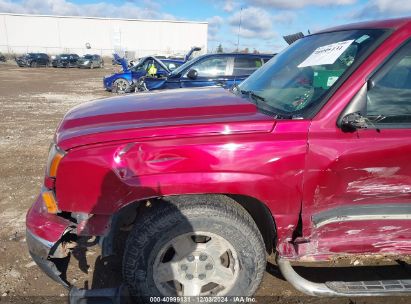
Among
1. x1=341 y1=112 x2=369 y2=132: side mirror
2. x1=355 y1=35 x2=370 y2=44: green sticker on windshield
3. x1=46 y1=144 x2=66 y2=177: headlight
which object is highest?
x1=355 y1=35 x2=370 y2=44: green sticker on windshield

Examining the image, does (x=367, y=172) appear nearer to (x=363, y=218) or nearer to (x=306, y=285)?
(x=363, y=218)

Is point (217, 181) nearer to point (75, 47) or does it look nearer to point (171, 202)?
point (171, 202)

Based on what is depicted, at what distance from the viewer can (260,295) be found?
3047 millimetres

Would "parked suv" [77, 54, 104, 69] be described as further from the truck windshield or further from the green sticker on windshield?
the green sticker on windshield

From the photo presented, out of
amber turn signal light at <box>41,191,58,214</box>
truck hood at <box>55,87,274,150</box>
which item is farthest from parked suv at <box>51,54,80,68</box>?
amber turn signal light at <box>41,191,58,214</box>

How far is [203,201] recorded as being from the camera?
242 centimetres

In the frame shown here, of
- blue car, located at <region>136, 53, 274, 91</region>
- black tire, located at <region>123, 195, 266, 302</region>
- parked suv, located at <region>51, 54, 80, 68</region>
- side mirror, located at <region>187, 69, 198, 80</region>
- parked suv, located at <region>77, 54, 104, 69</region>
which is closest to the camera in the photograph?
black tire, located at <region>123, 195, 266, 302</region>

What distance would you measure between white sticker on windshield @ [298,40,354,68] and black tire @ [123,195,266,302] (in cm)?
118

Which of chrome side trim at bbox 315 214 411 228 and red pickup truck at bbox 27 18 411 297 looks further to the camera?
chrome side trim at bbox 315 214 411 228

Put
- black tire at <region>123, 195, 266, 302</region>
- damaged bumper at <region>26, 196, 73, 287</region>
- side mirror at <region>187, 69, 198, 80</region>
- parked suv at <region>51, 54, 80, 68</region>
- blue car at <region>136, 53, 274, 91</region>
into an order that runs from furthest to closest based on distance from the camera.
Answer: parked suv at <region>51, 54, 80, 68</region> < blue car at <region>136, 53, 274, 91</region> < side mirror at <region>187, 69, 198, 80</region> < damaged bumper at <region>26, 196, 73, 287</region> < black tire at <region>123, 195, 266, 302</region>

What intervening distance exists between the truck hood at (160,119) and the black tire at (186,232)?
1.53 ft

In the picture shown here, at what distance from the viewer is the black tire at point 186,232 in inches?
94.0

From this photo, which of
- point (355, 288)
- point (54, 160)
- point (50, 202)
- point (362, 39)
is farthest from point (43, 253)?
point (362, 39)

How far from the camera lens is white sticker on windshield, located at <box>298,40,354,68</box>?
2.59 metres
